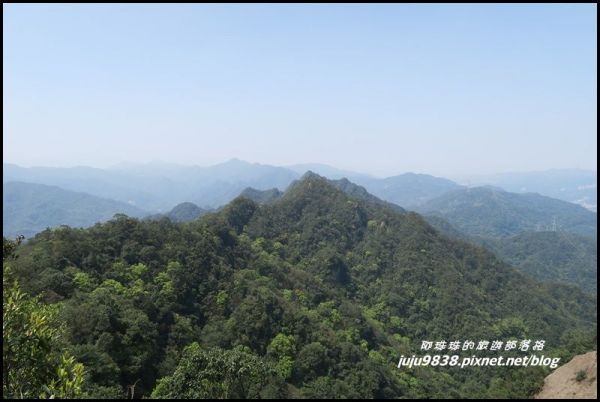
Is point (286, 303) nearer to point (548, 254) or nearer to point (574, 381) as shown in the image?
point (574, 381)

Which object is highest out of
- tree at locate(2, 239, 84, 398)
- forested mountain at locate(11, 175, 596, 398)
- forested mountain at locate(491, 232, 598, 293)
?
tree at locate(2, 239, 84, 398)

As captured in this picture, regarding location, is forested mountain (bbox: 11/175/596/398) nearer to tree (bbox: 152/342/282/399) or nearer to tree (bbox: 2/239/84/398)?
tree (bbox: 152/342/282/399)

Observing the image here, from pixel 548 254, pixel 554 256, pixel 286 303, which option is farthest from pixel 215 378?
pixel 554 256

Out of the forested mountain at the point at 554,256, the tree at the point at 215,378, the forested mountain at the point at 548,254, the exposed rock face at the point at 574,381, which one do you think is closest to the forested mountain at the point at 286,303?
the tree at the point at 215,378

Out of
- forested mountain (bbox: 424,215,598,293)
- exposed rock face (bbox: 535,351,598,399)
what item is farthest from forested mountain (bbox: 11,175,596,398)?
forested mountain (bbox: 424,215,598,293)

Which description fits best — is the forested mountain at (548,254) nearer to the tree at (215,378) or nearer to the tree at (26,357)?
the tree at (215,378)
